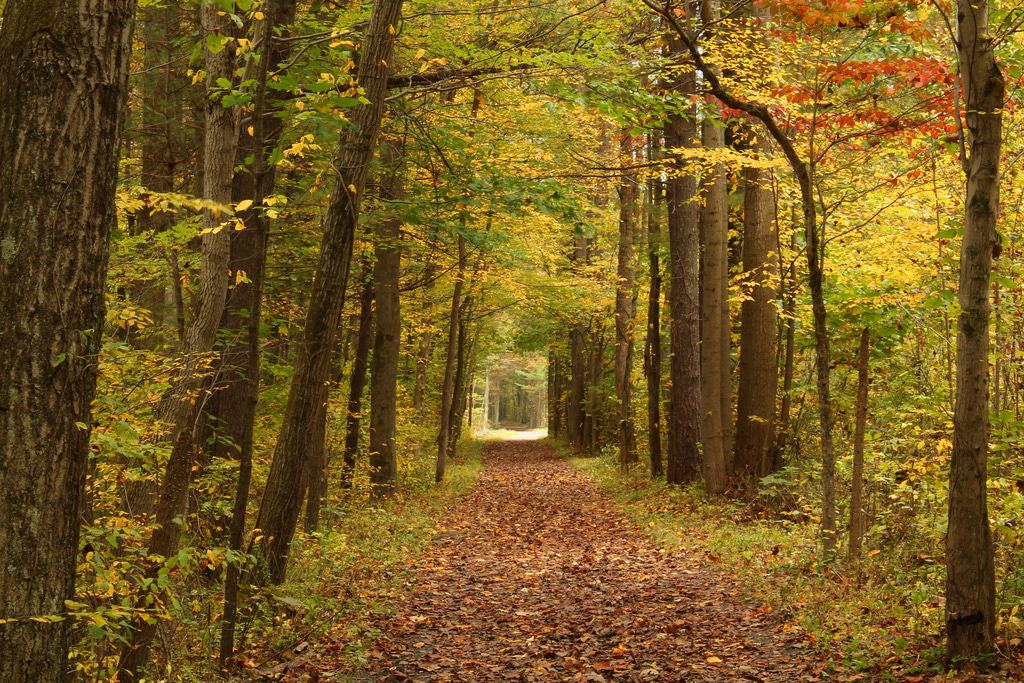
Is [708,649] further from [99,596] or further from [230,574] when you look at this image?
[99,596]

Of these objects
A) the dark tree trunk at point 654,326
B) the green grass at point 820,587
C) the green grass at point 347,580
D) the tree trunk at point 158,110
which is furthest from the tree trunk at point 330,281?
the dark tree trunk at point 654,326

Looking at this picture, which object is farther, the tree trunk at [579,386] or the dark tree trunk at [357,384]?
the tree trunk at [579,386]

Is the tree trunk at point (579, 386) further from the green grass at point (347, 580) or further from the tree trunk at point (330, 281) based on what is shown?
the tree trunk at point (330, 281)

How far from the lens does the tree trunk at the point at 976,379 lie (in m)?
4.96

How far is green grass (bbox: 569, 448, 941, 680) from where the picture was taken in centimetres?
560

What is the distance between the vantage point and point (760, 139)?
13508 mm

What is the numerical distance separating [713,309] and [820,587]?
7384 millimetres

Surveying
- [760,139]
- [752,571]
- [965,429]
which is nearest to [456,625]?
[752,571]

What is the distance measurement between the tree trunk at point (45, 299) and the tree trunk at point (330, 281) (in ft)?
9.95

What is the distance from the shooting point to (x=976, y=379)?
4988 mm

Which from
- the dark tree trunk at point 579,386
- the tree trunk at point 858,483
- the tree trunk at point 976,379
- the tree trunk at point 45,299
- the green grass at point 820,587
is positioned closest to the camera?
the tree trunk at point 45,299

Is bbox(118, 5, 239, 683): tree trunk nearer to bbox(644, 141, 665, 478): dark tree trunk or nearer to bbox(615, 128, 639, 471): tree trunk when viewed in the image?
bbox(644, 141, 665, 478): dark tree trunk

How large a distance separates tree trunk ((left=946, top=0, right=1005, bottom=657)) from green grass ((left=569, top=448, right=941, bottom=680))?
17.4 inches

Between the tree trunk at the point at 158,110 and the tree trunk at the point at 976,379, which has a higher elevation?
the tree trunk at the point at 158,110
